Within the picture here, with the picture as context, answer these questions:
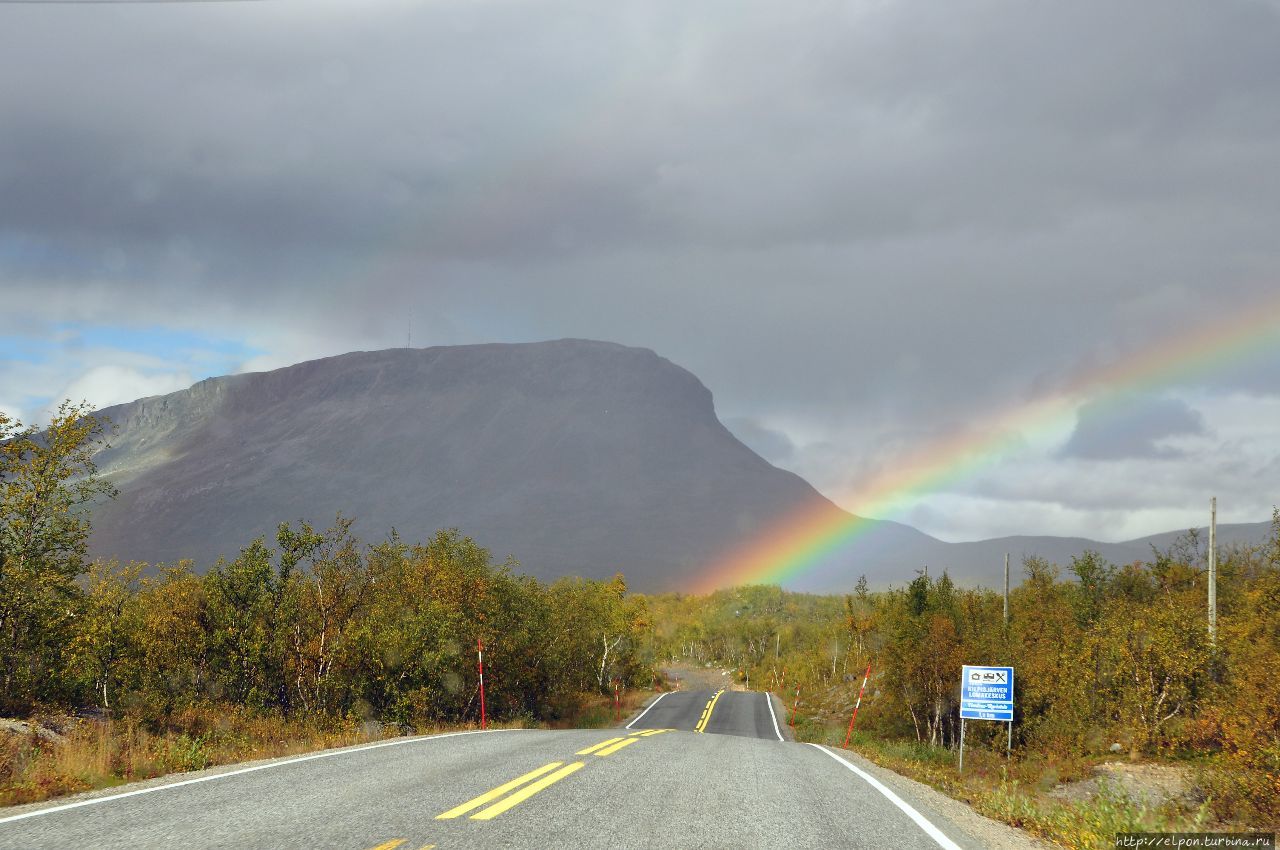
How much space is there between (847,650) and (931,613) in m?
42.1

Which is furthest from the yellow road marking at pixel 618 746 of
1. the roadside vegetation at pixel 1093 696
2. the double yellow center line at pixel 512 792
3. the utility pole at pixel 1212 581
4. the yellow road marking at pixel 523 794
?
the utility pole at pixel 1212 581

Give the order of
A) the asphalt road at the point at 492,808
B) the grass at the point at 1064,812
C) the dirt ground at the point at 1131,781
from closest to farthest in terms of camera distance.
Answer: the asphalt road at the point at 492,808
the grass at the point at 1064,812
the dirt ground at the point at 1131,781

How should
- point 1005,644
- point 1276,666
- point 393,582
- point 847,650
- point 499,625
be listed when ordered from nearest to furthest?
point 1276,666 < point 393,582 < point 499,625 < point 1005,644 < point 847,650

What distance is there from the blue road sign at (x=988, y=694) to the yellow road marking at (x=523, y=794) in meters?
14.1

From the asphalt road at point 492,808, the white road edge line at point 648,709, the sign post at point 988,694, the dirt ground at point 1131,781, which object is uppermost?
the asphalt road at point 492,808

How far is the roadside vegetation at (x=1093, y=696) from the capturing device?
50.4ft

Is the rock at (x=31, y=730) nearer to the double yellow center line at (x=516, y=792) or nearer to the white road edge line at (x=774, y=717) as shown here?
the double yellow center line at (x=516, y=792)

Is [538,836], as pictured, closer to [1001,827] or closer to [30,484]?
[1001,827]

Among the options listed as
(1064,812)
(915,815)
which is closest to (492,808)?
(915,815)

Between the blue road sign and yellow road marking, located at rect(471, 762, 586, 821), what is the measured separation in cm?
1407

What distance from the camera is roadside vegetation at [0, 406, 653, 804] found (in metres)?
19.5

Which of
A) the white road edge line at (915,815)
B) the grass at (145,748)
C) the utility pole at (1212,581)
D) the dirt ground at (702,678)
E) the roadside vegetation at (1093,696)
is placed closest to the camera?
the white road edge line at (915,815)

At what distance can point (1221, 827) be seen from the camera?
15.2m

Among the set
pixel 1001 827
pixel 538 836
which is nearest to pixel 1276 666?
pixel 1001 827
